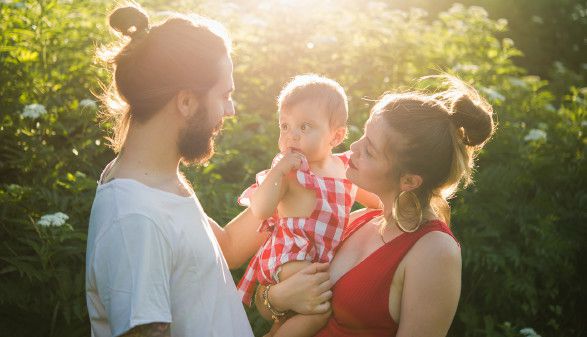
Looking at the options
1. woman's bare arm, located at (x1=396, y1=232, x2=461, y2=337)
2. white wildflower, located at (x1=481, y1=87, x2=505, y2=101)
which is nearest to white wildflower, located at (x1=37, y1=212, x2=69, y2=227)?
woman's bare arm, located at (x1=396, y1=232, x2=461, y2=337)

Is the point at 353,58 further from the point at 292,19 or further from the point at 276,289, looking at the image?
the point at 276,289

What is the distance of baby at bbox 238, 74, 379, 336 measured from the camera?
8.54ft

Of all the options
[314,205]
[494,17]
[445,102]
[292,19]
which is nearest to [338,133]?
[314,205]

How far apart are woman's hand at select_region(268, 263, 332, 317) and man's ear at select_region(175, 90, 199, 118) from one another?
79 cm

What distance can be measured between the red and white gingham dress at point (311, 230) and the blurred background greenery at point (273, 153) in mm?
926

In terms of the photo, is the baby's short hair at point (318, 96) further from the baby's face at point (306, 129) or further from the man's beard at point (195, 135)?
the man's beard at point (195, 135)

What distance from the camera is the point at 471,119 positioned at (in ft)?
7.86

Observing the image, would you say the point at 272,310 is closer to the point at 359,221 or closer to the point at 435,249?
the point at 359,221

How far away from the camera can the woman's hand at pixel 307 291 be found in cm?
245

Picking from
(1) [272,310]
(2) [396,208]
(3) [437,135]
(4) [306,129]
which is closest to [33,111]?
(4) [306,129]

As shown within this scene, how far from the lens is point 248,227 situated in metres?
2.84

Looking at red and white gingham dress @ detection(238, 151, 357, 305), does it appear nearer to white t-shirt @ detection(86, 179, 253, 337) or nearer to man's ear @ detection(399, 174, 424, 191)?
man's ear @ detection(399, 174, 424, 191)

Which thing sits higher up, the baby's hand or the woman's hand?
the baby's hand

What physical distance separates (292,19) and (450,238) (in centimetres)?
465
